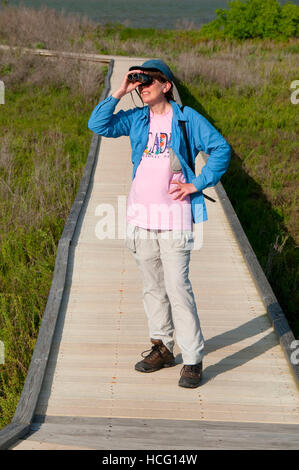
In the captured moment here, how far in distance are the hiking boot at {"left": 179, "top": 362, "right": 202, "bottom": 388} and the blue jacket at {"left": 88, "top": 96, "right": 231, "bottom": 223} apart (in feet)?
3.27

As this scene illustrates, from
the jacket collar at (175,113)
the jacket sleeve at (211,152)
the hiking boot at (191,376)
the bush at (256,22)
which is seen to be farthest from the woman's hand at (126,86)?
the bush at (256,22)

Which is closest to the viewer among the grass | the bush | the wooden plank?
the wooden plank

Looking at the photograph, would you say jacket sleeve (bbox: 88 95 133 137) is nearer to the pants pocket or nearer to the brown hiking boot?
the pants pocket

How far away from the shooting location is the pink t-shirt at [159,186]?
3801 mm

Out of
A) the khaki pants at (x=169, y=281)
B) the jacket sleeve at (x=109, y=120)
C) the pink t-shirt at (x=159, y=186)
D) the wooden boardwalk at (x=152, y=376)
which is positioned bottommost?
the wooden boardwalk at (x=152, y=376)

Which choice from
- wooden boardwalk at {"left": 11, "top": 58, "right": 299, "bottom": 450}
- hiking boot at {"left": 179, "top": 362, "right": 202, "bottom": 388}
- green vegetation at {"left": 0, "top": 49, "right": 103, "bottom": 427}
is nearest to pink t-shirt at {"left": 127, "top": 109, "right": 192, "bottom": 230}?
hiking boot at {"left": 179, "top": 362, "right": 202, "bottom": 388}

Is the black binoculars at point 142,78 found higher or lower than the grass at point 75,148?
higher

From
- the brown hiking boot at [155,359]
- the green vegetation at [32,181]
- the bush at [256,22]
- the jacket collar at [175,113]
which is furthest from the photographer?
the bush at [256,22]

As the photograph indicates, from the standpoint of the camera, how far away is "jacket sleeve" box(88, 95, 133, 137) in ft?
12.7

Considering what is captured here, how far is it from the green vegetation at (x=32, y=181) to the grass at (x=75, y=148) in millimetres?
20

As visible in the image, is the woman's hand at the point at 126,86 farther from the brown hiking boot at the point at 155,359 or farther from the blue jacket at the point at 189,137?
the brown hiking boot at the point at 155,359

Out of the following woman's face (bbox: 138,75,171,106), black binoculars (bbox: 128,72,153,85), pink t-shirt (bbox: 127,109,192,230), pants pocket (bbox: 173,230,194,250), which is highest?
black binoculars (bbox: 128,72,153,85)

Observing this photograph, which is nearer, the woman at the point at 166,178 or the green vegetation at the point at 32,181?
the woman at the point at 166,178
